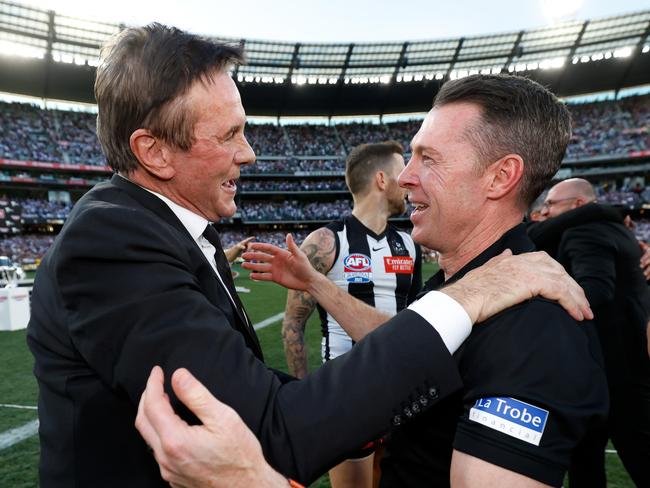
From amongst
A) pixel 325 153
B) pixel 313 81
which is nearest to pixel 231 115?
pixel 313 81

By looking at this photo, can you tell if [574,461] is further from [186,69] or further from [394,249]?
[186,69]

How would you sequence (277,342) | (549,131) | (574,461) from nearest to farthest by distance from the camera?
(549,131)
(574,461)
(277,342)

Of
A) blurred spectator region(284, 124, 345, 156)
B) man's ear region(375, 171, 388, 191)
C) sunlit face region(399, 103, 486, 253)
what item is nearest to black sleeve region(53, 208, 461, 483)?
sunlit face region(399, 103, 486, 253)

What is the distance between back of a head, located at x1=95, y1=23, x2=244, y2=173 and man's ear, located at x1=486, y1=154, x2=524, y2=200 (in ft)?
3.34

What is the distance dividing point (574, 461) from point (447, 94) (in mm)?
2790

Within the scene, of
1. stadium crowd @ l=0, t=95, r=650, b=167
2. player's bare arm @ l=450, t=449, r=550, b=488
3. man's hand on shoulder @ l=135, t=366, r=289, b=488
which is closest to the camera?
man's hand on shoulder @ l=135, t=366, r=289, b=488

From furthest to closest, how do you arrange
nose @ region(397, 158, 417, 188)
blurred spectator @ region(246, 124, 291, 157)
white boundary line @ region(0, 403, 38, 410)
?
blurred spectator @ region(246, 124, 291, 157) → white boundary line @ region(0, 403, 38, 410) → nose @ region(397, 158, 417, 188)

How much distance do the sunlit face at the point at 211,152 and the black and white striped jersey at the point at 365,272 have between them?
2.27 m

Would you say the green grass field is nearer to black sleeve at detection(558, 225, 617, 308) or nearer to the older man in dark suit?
black sleeve at detection(558, 225, 617, 308)

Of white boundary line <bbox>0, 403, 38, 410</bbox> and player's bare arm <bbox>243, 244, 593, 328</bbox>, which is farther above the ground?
player's bare arm <bbox>243, 244, 593, 328</bbox>

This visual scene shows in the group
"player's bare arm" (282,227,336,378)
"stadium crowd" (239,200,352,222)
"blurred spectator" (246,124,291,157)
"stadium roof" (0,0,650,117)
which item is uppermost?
"stadium roof" (0,0,650,117)

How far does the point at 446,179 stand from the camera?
5.87ft

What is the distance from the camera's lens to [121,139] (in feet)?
5.30

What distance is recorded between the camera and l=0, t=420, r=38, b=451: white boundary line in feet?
15.4
